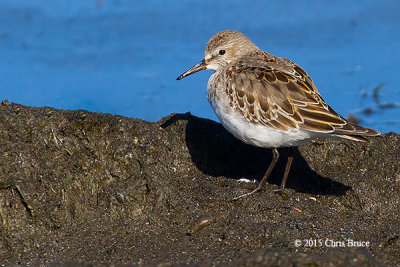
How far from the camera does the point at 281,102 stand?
6.07 meters

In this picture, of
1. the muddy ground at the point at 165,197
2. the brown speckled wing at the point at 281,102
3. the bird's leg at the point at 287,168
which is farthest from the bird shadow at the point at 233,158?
the brown speckled wing at the point at 281,102

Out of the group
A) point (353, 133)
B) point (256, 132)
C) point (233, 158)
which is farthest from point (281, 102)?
point (233, 158)

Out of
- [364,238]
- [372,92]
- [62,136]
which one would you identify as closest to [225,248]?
[364,238]

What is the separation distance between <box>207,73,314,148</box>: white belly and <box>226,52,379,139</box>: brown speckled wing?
6 cm

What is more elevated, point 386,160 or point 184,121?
point 184,121

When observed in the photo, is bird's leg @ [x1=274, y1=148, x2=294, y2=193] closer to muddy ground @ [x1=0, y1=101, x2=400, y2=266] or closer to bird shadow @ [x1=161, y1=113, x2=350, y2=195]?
muddy ground @ [x1=0, y1=101, x2=400, y2=266]

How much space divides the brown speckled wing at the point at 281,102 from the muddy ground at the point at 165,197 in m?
0.77

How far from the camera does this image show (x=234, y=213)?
556cm

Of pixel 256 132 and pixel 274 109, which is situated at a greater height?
pixel 274 109

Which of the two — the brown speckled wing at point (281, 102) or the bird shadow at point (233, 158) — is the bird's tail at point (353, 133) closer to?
the brown speckled wing at point (281, 102)

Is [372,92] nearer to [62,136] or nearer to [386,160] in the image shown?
[386,160]

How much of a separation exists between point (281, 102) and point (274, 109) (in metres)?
0.11

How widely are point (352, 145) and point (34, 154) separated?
355 cm

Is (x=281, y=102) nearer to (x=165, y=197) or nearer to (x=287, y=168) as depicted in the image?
(x=287, y=168)
